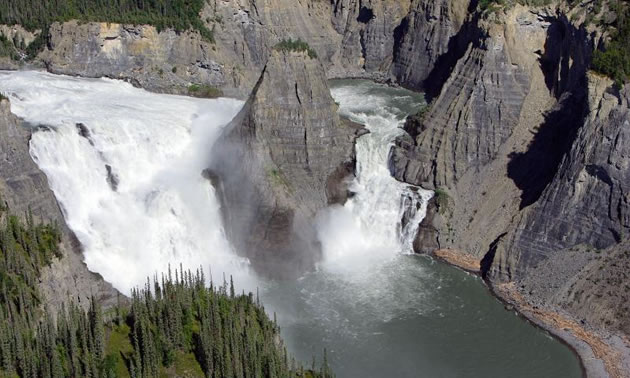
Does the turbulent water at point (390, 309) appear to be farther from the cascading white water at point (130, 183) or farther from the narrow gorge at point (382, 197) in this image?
the cascading white water at point (130, 183)

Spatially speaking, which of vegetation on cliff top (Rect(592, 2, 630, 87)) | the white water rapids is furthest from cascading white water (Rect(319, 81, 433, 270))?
vegetation on cliff top (Rect(592, 2, 630, 87))

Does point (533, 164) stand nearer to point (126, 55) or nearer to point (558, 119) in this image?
point (558, 119)

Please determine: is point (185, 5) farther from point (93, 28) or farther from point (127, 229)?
point (127, 229)

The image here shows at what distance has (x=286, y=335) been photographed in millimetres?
57594

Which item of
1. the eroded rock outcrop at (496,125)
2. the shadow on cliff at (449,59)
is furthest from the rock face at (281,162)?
the shadow on cliff at (449,59)

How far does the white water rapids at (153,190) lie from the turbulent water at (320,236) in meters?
0.10

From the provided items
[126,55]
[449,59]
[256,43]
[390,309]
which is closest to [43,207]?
[390,309]

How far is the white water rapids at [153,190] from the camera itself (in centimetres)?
6394

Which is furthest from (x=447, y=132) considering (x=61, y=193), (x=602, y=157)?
(x=61, y=193)

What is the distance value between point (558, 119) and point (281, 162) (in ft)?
73.7

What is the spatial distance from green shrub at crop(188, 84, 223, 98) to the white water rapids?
866 cm

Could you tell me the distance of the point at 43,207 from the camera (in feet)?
193

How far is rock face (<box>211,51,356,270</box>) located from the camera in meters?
66.9

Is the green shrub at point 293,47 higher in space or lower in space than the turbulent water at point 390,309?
higher
